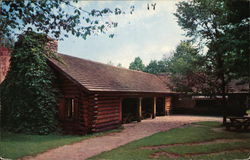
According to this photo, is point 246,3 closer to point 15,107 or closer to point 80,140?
point 80,140

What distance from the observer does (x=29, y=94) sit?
1301 centimetres

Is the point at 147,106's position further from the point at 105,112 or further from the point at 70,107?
the point at 70,107

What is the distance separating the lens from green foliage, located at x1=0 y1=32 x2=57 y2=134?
41.6 feet

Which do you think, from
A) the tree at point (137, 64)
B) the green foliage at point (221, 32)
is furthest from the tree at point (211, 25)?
the tree at point (137, 64)

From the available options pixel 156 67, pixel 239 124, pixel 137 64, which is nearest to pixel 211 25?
pixel 239 124

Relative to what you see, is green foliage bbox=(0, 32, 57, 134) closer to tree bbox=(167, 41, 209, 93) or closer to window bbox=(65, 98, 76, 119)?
window bbox=(65, 98, 76, 119)

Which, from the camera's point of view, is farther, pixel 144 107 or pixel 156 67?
pixel 156 67

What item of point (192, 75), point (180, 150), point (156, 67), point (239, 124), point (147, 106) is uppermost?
point (156, 67)

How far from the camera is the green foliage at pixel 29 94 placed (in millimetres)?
12688

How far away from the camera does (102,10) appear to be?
6.35 meters

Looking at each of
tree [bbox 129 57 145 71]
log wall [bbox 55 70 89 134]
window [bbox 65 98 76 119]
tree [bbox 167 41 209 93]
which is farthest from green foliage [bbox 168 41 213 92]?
tree [bbox 129 57 145 71]

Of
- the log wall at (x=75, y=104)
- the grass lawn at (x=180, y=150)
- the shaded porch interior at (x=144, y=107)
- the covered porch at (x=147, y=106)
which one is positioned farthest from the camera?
the covered porch at (x=147, y=106)

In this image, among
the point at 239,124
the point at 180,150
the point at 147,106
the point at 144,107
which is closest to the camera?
the point at 180,150

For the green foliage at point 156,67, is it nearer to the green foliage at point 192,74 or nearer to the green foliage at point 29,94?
the green foliage at point 192,74
